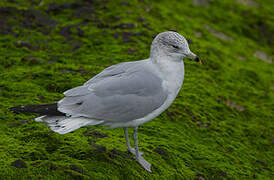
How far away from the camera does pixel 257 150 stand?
619cm

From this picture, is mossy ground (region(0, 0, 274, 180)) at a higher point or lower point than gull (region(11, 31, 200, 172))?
lower

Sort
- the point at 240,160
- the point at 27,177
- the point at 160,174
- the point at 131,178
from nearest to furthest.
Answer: the point at 27,177, the point at 131,178, the point at 160,174, the point at 240,160

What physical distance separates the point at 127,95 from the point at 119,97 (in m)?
0.10

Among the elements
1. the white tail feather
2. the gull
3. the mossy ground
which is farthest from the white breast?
the mossy ground

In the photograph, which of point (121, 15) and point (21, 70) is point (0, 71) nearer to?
point (21, 70)

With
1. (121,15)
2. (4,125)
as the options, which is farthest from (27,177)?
(121,15)

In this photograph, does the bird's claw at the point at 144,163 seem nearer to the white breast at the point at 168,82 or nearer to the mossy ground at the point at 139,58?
the mossy ground at the point at 139,58

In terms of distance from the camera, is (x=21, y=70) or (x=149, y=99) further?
(x=21, y=70)

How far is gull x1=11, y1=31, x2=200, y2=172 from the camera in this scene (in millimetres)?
4312

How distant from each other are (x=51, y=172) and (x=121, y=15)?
5.67 m

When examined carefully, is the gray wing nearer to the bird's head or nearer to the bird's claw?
the bird's head

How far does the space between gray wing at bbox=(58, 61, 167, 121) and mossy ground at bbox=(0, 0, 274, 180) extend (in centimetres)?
59

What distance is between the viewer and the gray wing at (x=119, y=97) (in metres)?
4.36

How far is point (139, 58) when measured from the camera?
7.51 m
